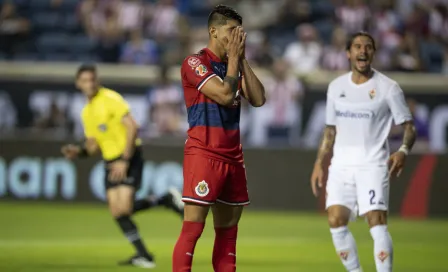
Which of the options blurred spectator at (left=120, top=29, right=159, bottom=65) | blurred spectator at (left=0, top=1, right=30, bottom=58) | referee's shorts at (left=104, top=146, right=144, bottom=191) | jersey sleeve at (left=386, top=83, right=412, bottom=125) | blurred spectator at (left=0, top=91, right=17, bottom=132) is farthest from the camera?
blurred spectator at (left=0, top=1, right=30, bottom=58)

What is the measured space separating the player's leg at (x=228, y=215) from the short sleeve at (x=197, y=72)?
683 mm

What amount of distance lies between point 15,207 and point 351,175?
9.74 meters

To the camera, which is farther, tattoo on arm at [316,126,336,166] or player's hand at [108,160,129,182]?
player's hand at [108,160,129,182]

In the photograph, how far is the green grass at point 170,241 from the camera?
10883mm

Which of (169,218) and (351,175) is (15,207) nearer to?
(169,218)

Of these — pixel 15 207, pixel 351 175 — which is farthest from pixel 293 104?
pixel 351 175

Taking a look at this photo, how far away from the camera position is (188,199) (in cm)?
731

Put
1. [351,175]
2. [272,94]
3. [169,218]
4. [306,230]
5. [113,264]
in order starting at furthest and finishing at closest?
[272,94]
[169,218]
[306,230]
[113,264]
[351,175]

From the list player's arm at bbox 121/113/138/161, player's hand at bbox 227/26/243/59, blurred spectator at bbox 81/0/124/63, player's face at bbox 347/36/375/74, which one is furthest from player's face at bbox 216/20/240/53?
blurred spectator at bbox 81/0/124/63

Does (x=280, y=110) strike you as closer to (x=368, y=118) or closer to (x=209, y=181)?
(x=368, y=118)

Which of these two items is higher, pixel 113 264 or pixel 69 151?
pixel 69 151

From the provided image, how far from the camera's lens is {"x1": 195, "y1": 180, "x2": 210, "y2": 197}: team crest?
23.9ft

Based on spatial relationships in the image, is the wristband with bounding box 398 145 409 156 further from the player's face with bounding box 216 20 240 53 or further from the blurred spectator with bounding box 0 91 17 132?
the blurred spectator with bounding box 0 91 17 132

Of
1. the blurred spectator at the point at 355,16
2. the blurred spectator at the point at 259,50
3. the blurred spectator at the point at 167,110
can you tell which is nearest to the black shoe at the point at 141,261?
the blurred spectator at the point at 167,110
